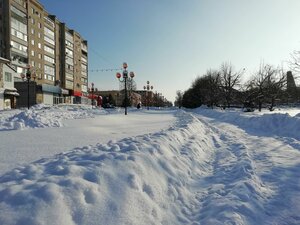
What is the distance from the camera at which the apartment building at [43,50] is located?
6059cm

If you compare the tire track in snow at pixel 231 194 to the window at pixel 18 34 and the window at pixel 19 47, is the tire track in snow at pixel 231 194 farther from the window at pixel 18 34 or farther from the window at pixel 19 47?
the window at pixel 18 34

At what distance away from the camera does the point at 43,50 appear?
7362 cm

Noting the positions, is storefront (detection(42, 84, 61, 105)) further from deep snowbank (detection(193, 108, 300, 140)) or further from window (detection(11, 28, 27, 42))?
deep snowbank (detection(193, 108, 300, 140))

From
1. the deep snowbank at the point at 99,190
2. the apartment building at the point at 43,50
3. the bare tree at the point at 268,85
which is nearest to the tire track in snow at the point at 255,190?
the deep snowbank at the point at 99,190

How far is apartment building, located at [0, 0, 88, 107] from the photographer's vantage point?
199ft

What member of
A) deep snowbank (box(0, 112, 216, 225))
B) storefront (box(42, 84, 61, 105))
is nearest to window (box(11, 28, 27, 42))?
storefront (box(42, 84, 61, 105))

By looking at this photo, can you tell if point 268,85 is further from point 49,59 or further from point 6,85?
Result: point 49,59

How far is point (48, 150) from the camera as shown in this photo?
7828mm

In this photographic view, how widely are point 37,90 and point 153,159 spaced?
2406 inches

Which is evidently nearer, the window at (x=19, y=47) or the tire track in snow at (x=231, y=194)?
the tire track in snow at (x=231, y=194)

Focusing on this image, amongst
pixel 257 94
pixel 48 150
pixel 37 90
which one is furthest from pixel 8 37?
pixel 48 150

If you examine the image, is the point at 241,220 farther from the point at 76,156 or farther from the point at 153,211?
the point at 76,156

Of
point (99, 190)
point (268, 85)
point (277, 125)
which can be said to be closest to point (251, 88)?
point (268, 85)

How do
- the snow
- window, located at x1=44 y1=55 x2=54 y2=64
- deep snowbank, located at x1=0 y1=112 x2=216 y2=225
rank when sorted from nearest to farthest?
deep snowbank, located at x1=0 y1=112 x2=216 y2=225
the snow
window, located at x1=44 y1=55 x2=54 y2=64
